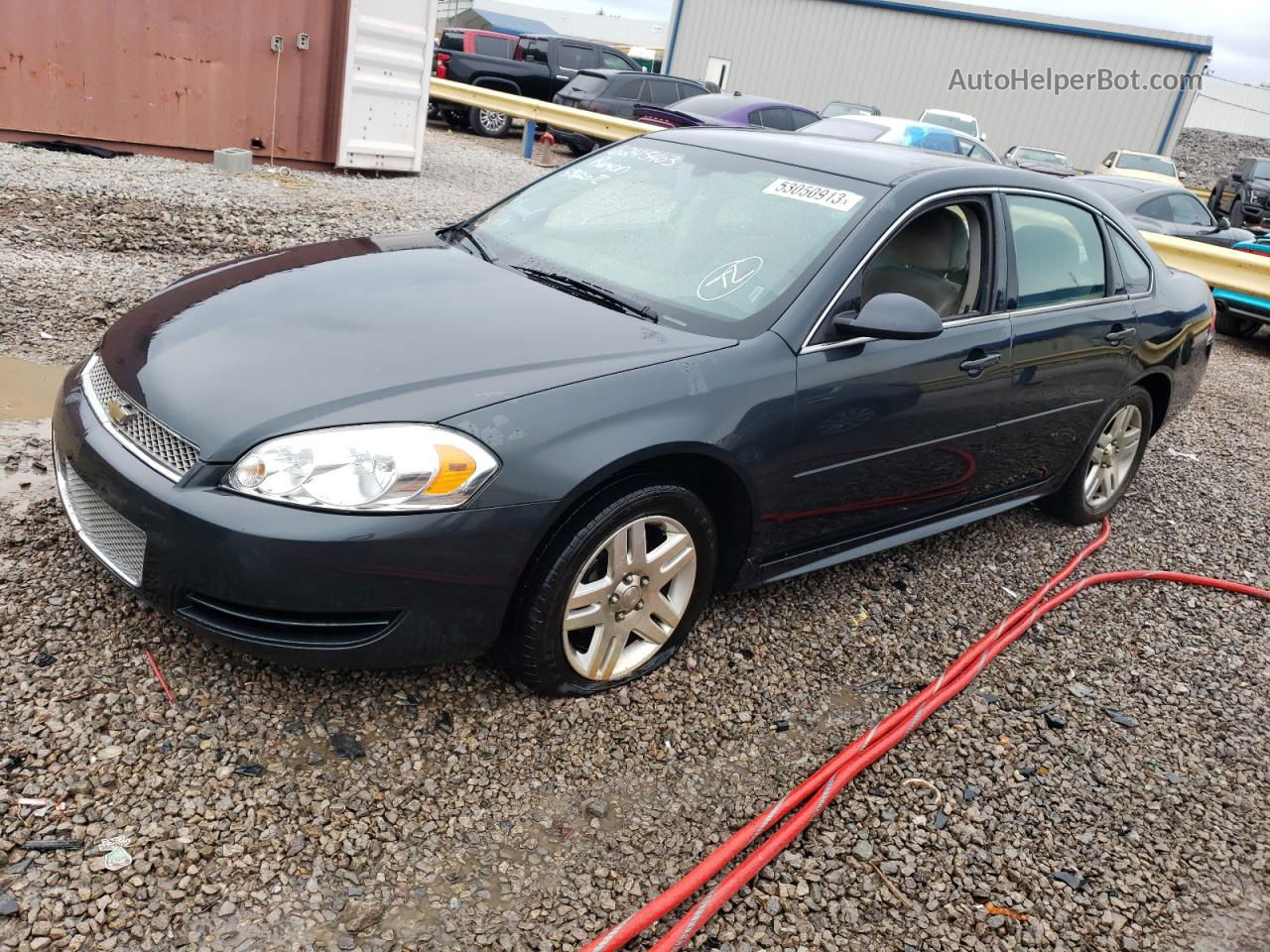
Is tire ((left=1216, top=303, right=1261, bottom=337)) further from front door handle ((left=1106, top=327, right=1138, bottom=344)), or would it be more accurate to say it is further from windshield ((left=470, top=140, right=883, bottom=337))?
windshield ((left=470, top=140, right=883, bottom=337))

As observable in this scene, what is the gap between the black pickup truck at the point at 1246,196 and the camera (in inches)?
775

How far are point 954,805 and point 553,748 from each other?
113 cm

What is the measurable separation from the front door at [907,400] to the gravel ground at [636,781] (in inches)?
18.5

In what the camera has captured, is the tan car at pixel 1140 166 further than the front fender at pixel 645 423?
Yes

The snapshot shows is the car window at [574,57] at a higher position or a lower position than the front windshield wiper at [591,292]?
higher

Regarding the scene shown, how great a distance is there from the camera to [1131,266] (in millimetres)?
4629

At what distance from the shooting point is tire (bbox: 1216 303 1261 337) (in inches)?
431

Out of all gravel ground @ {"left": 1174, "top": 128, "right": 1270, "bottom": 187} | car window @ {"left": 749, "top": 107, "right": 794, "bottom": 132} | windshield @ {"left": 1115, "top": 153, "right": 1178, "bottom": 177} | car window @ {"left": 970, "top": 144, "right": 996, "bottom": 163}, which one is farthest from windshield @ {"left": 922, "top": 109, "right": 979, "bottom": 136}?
gravel ground @ {"left": 1174, "top": 128, "right": 1270, "bottom": 187}

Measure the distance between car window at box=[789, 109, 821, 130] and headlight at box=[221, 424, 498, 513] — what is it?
1502 centimetres

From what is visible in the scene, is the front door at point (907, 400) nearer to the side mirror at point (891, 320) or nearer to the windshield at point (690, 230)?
the side mirror at point (891, 320)

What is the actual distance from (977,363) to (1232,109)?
42739mm

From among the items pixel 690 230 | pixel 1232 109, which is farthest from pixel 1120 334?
pixel 1232 109

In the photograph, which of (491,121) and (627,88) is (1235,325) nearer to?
(627,88)

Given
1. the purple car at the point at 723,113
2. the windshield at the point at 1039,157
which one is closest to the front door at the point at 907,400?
the purple car at the point at 723,113
